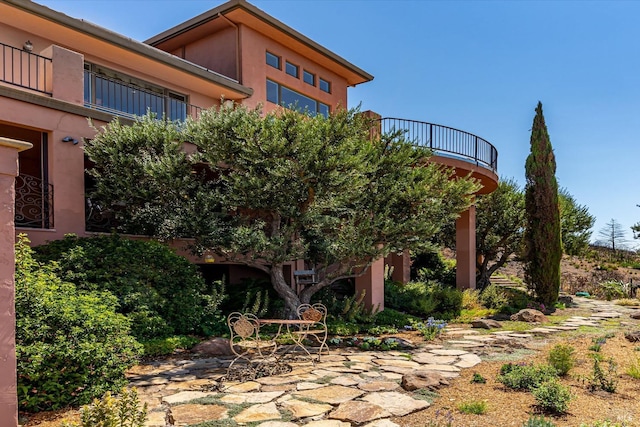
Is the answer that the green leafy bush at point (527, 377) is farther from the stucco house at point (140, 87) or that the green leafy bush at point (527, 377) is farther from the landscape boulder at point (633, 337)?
the stucco house at point (140, 87)

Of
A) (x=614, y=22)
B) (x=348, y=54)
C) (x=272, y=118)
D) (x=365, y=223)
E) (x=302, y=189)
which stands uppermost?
(x=348, y=54)

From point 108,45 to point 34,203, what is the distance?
4.65 m

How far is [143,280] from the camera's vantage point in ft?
30.4

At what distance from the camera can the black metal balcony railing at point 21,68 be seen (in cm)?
1102

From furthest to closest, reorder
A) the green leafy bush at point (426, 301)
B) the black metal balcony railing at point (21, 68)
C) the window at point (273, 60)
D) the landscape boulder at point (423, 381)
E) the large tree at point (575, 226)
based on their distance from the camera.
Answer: the large tree at point (575, 226) < the window at point (273, 60) < the green leafy bush at point (426, 301) < the black metal balcony railing at point (21, 68) < the landscape boulder at point (423, 381)

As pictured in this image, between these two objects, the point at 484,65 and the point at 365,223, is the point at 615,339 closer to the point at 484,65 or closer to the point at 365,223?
the point at 365,223

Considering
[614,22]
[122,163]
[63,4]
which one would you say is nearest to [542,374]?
[122,163]

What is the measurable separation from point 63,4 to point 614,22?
48.3 ft

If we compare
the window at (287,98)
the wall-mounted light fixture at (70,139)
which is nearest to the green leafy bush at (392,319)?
the window at (287,98)

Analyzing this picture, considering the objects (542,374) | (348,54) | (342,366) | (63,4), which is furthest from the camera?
(348,54)

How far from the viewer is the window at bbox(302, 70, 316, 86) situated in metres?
18.4

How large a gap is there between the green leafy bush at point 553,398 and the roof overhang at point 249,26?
13.6 metres

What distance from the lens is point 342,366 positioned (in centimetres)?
787

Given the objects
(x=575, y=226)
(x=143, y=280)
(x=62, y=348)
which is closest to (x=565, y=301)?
→ (x=575, y=226)
